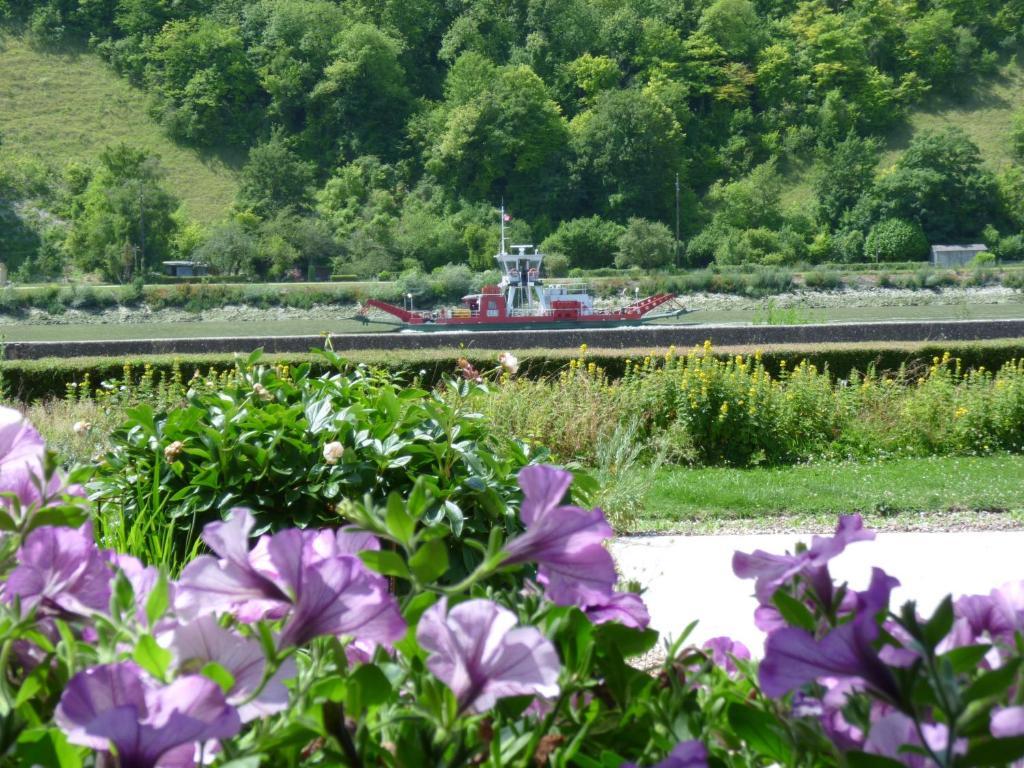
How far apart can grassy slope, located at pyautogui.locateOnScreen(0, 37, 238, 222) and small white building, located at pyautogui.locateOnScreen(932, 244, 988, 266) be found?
4965 centimetres

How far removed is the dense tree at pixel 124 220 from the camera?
5853 cm

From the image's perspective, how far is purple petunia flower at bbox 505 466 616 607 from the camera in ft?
2.17

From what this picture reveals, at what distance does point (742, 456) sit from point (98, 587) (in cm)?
872

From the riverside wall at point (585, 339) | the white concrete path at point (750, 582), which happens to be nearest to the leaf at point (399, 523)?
the white concrete path at point (750, 582)

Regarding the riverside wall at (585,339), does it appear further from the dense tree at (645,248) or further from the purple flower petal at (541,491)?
the dense tree at (645,248)

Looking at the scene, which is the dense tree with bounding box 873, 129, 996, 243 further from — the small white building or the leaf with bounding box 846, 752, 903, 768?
the leaf with bounding box 846, 752, 903, 768

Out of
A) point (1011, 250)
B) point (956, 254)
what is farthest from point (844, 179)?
point (1011, 250)

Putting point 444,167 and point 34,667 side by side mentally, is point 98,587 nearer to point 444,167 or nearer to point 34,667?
point 34,667

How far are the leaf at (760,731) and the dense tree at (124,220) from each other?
61722mm

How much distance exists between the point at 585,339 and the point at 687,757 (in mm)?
14409

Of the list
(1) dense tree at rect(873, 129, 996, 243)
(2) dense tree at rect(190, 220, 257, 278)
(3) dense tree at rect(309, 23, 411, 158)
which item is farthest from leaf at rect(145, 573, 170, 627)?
(3) dense tree at rect(309, 23, 411, 158)

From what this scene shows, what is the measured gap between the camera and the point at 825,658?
570 mm

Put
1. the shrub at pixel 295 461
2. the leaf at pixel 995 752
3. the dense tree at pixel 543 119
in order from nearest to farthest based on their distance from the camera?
1. the leaf at pixel 995 752
2. the shrub at pixel 295 461
3. the dense tree at pixel 543 119

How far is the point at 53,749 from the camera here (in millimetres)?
543
